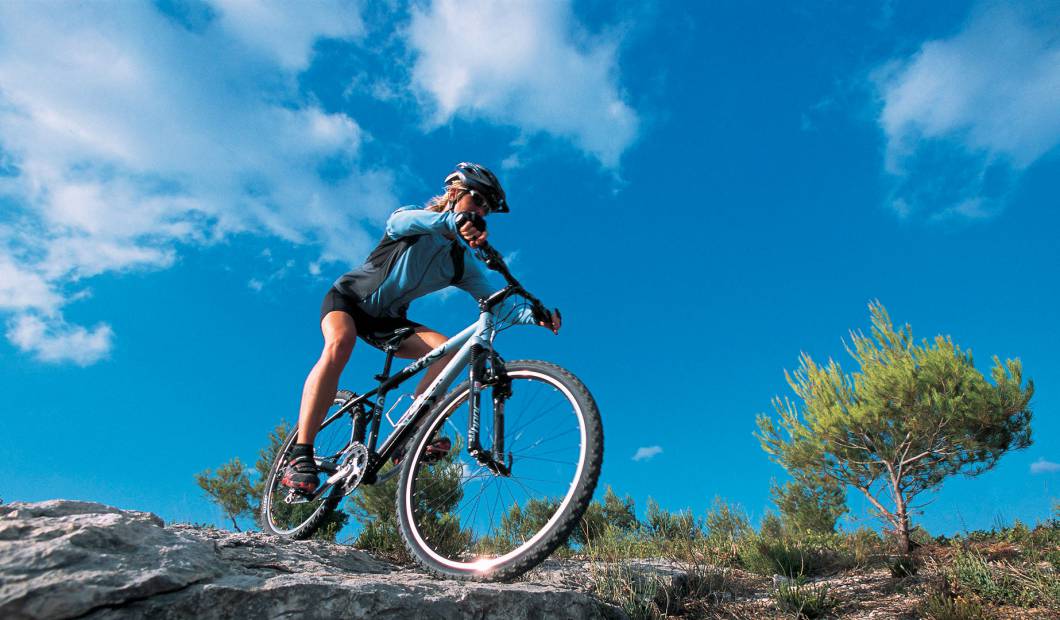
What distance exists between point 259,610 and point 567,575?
2.08 metres

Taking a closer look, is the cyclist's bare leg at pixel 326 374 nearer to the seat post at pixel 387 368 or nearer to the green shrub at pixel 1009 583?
the seat post at pixel 387 368

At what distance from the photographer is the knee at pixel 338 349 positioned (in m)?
4.21

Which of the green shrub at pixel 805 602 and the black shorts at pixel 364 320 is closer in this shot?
the green shrub at pixel 805 602

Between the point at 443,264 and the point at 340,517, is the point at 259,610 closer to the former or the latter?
the point at 443,264

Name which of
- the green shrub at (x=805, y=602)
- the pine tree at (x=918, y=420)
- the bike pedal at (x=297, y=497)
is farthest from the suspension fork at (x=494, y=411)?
the pine tree at (x=918, y=420)

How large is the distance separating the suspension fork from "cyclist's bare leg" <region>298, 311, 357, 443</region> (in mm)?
1141

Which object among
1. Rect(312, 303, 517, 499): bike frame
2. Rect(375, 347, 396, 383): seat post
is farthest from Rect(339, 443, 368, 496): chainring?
Rect(375, 347, 396, 383): seat post

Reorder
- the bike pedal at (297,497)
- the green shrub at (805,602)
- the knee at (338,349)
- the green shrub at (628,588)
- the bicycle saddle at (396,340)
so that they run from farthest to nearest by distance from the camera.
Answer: the bicycle saddle at (396,340) → the knee at (338,349) → the bike pedal at (297,497) → the green shrub at (805,602) → the green shrub at (628,588)

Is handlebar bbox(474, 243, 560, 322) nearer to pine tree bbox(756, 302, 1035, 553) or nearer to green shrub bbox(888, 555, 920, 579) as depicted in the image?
green shrub bbox(888, 555, 920, 579)

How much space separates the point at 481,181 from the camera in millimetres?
3920

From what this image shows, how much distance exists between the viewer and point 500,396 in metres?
3.48

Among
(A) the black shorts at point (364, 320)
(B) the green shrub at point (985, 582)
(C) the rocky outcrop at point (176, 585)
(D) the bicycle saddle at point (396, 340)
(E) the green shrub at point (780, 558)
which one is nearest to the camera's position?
(C) the rocky outcrop at point (176, 585)

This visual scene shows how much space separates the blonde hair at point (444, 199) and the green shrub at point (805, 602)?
331 centimetres

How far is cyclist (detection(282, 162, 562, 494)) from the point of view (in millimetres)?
3947
